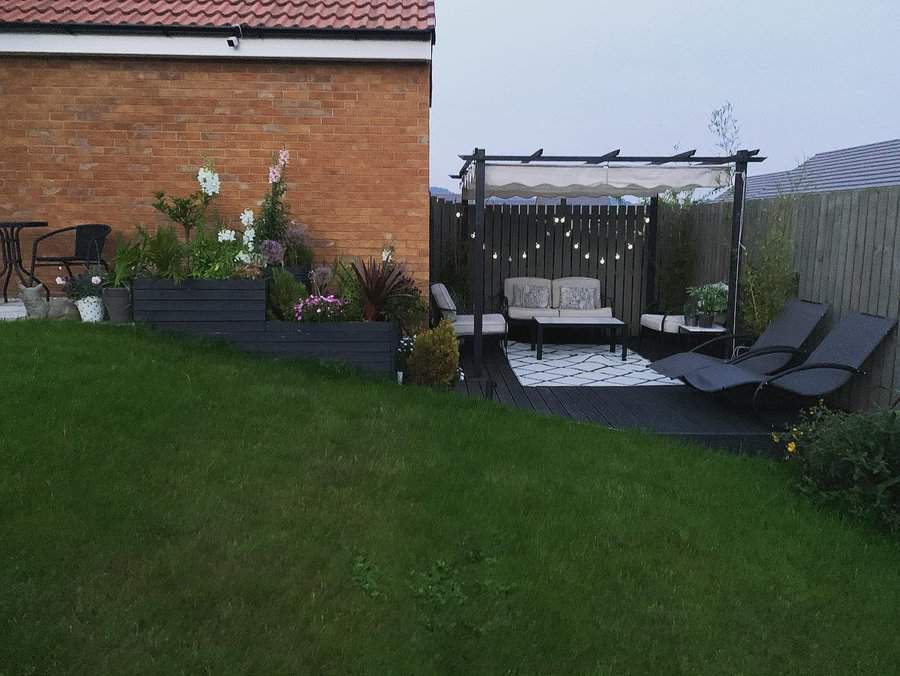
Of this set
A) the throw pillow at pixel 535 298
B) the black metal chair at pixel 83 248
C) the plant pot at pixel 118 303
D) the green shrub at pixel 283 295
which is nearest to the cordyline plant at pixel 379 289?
the green shrub at pixel 283 295

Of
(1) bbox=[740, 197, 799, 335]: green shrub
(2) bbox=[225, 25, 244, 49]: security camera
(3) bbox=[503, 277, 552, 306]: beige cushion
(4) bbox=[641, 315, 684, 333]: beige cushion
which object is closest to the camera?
(2) bbox=[225, 25, 244, 49]: security camera

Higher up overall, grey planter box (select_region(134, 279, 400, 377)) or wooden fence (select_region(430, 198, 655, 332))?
wooden fence (select_region(430, 198, 655, 332))

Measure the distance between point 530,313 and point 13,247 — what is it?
6.25 m

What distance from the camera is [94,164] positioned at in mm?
7402

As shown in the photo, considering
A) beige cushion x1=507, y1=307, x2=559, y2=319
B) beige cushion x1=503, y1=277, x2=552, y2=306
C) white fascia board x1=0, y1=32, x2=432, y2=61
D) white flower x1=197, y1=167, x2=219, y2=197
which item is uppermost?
white fascia board x1=0, y1=32, x2=432, y2=61

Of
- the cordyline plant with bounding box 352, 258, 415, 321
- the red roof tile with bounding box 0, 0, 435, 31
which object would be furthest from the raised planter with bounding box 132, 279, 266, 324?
the red roof tile with bounding box 0, 0, 435, 31

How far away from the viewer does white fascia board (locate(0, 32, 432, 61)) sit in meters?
7.08

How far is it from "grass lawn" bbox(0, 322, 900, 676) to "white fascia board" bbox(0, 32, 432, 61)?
3.43 m

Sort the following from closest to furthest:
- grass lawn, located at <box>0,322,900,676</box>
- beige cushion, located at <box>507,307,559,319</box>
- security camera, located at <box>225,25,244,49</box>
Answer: grass lawn, located at <box>0,322,900,676</box>
security camera, located at <box>225,25,244,49</box>
beige cushion, located at <box>507,307,559,319</box>

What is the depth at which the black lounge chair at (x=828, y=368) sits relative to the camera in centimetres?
578

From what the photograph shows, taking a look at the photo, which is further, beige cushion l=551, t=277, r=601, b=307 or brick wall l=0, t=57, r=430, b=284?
beige cushion l=551, t=277, r=601, b=307

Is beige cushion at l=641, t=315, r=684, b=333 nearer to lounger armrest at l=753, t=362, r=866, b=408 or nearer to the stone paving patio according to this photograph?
the stone paving patio

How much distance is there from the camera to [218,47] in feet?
23.3

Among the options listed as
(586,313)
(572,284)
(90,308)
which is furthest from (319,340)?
(572,284)
